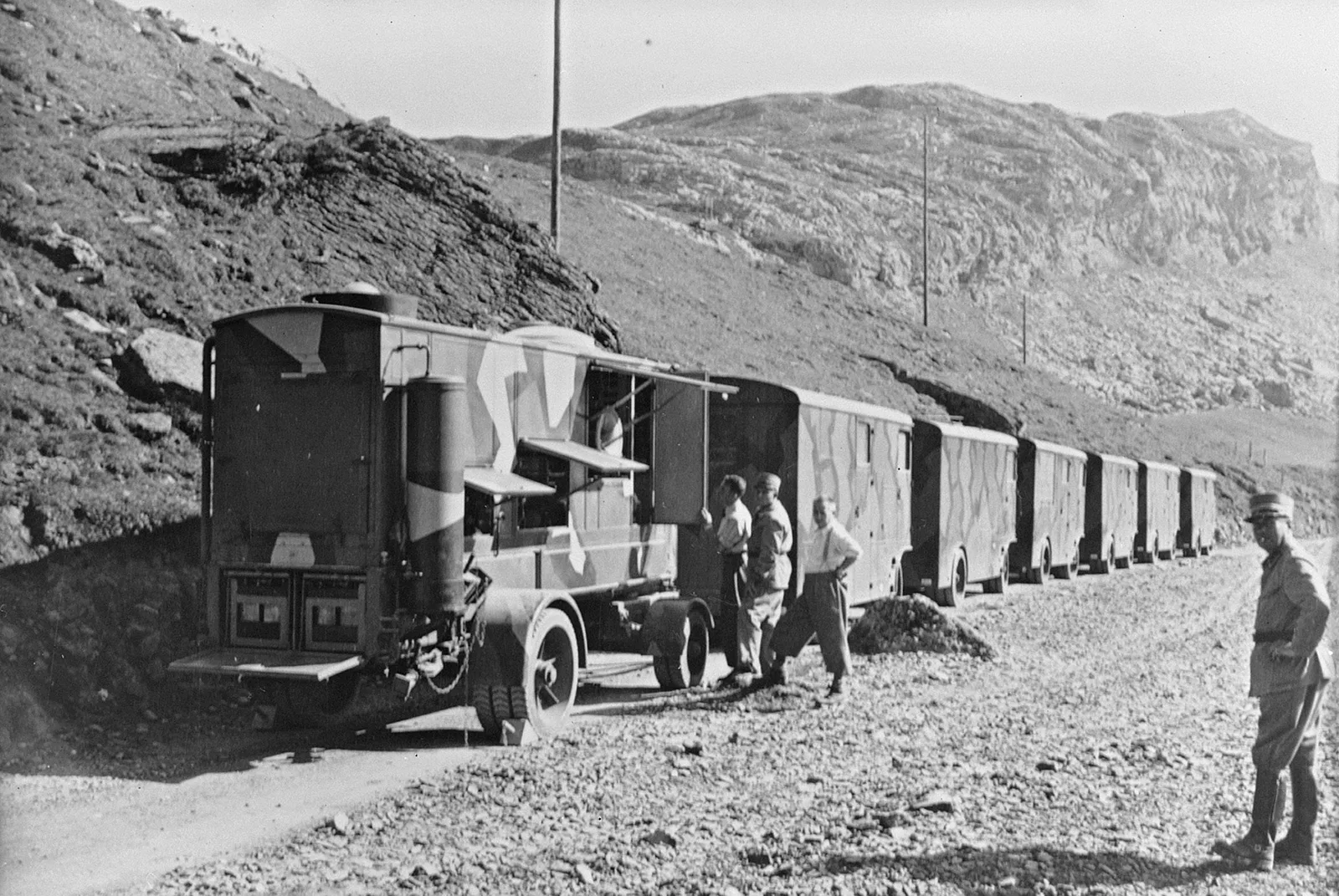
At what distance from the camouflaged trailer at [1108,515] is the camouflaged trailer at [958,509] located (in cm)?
738

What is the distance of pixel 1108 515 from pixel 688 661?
78.1ft

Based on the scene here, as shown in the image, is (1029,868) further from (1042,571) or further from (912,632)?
(1042,571)

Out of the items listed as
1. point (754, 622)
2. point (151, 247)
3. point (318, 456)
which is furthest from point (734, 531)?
point (151, 247)

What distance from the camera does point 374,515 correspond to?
995 cm

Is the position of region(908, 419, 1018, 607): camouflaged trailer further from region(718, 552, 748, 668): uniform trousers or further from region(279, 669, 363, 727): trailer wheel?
region(279, 669, 363, 727): trailer wheel

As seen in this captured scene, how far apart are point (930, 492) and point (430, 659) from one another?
13.5 m

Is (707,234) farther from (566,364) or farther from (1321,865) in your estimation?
(1321,865)

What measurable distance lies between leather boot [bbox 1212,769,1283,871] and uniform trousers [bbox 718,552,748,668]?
6.23m

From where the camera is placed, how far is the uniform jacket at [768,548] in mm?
12922

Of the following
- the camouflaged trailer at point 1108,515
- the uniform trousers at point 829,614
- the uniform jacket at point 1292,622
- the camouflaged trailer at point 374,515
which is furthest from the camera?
the camouflaged trailer at point 1108,515

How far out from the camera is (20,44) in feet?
91.5

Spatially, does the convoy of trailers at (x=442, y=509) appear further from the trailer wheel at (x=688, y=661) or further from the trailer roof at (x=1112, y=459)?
the trailer roof at (x=1112, y=459)

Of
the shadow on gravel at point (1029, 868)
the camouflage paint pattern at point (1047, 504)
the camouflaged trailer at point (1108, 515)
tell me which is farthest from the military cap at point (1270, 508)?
the camouflaged trailer at point (1108, 515)

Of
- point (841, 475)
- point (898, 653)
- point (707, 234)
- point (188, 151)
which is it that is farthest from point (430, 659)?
point (707, 234)
